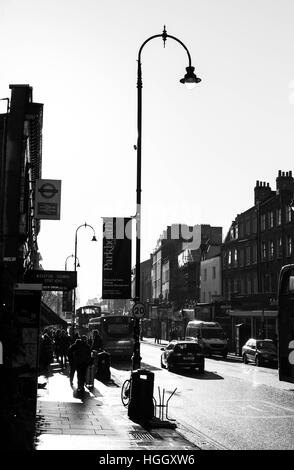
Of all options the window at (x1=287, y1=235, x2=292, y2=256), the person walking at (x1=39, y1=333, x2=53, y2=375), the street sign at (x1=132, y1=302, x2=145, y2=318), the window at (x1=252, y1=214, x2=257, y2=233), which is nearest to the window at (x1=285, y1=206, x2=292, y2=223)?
the window at (x1=287, y1=235, x2=292, y2=256)

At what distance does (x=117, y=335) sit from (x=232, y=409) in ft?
86.5

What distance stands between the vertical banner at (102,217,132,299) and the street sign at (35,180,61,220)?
204cm

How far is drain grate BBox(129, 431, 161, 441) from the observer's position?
1190cm

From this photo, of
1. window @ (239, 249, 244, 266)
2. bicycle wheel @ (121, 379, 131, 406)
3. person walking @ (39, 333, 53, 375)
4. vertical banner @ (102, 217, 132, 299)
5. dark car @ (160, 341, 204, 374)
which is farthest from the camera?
window @ (239, 249, 244, 266)

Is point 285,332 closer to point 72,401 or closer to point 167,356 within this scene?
point 72,401

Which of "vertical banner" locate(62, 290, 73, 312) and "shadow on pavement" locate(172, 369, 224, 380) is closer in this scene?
"shadow on pavement" locate(172, 369, 224, 380)

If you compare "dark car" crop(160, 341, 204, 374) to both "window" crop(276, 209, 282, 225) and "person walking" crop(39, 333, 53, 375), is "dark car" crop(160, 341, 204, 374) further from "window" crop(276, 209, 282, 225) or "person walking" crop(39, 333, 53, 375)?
"window" crop(276, 209, 282, 225)

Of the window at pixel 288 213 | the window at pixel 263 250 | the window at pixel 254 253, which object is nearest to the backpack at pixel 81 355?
the window at pixel 288 213

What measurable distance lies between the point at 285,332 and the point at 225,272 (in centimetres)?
5334

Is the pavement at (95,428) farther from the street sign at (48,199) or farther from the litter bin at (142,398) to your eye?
the street sign at (48,199)

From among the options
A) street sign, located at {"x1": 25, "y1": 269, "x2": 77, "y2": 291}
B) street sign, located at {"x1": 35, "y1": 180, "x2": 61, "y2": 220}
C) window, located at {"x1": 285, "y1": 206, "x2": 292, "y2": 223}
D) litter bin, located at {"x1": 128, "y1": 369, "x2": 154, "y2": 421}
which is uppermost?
window, located at {"x1": 285, "y1": 206, "x2": 292, "y2": 223}

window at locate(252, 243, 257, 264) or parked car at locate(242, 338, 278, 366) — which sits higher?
window at locate(252, 243, 257, 264)

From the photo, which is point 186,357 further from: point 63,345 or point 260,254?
point 260,254
